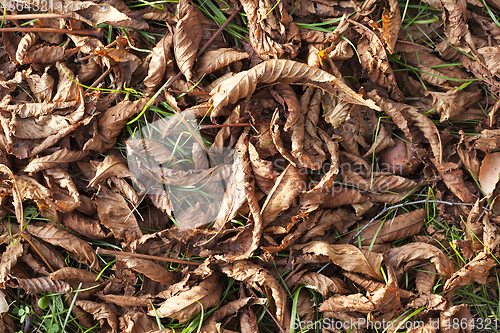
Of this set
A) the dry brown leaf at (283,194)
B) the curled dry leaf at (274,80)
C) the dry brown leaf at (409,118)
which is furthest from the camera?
the dry brown leaf at (409,118)

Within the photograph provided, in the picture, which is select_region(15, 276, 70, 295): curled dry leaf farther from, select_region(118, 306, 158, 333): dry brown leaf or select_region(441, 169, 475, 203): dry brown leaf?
select_region(441, 169, 475, 203): dry brown leaf

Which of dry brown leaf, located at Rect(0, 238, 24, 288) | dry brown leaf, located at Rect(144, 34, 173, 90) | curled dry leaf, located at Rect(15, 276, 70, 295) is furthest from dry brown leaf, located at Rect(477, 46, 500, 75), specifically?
dry brown leaf, located at Rect(0, 238, 24, 288)

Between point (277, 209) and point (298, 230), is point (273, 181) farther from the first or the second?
point (298, 230)

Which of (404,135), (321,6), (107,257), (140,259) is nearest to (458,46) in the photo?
(404,135)

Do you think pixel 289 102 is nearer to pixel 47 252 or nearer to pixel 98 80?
pixel 98 80

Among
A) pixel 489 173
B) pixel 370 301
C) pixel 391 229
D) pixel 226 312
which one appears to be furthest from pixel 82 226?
pixel 489 173

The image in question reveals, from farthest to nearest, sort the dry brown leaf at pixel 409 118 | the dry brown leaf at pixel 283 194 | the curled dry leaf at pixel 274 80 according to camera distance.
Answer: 1. the dry brown leaf at pixel 409 118
2. the dry brown leaf at pixel 283 194
3. the curled dry leaf at pixel 274 80

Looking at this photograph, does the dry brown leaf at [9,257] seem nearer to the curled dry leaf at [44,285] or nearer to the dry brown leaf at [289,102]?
the curled dry leaf at [44,285]

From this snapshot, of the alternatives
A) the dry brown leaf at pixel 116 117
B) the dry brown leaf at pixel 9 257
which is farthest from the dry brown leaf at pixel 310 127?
the dry brown leaf at pixel 9 257
